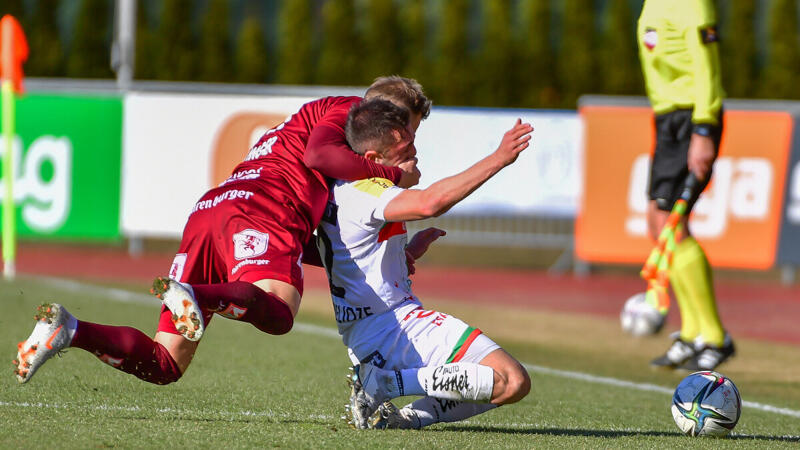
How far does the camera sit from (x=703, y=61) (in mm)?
7602

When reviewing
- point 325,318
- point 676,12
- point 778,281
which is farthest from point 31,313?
point 778,281

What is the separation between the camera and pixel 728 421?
203 inches

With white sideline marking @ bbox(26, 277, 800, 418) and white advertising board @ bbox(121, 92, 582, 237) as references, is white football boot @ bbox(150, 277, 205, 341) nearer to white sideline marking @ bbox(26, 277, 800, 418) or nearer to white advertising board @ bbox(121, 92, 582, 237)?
white sideline marking @ bbox(26, 277, 800, 418)

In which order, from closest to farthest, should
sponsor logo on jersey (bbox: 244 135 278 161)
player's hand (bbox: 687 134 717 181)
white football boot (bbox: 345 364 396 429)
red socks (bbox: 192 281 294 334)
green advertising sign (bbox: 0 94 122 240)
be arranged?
red socks (bbox: 192 281 294 334) < white football boot (bbox: 345 364 396 429) < sponsor logo on jersey (bbox: 244 135 278 161) < player's hand (bbox: 687 134 717 181) < green advertising sign (bbox: 0 94 122 240)

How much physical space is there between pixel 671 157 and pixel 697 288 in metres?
0.82

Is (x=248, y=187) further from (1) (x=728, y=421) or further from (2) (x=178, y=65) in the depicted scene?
(2) (x=178, y=65)

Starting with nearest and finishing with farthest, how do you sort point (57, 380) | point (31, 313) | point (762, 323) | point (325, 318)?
1. point (57, 380)
2. point (31, 313)
3. point (325, 318)
4. point (762, 323)

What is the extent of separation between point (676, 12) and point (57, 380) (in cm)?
430

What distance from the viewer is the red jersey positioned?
16.0ft

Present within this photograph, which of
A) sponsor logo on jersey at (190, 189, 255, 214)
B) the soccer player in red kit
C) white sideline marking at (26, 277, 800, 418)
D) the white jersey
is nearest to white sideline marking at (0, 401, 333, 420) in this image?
white sideline marking at (26, 277, 800, 418)

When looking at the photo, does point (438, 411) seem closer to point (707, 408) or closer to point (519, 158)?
point (707, 408)

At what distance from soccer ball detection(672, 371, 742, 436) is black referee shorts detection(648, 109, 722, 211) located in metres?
2.55

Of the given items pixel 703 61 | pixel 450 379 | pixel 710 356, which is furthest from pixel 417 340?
pixel 703 61

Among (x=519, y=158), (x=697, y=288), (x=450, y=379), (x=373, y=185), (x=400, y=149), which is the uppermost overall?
(x=400, y=149)
